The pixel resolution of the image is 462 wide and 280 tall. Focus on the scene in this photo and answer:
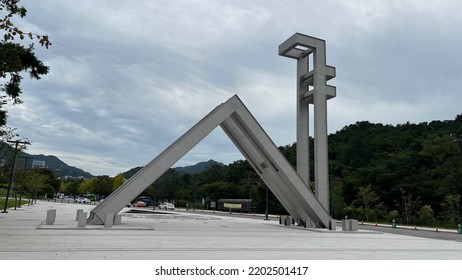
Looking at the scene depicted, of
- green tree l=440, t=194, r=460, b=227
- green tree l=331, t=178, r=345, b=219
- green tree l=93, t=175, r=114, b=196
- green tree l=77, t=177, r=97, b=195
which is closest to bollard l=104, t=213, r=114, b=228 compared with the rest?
green tree l=440, t=194, r=460, b=227

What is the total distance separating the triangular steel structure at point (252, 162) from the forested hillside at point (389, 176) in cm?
2043

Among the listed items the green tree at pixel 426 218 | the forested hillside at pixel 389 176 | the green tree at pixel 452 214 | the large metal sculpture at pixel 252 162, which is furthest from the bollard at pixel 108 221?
the green tree at pixel 426 218

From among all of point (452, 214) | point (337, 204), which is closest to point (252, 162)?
point (452, 214)

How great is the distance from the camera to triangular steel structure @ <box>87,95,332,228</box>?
19.9 metres

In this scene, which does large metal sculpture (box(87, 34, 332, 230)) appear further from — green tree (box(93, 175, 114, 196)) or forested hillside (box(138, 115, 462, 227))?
green tree (box(93, 175, 114, 196))

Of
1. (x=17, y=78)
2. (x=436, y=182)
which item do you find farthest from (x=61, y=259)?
(x=436, y=182)

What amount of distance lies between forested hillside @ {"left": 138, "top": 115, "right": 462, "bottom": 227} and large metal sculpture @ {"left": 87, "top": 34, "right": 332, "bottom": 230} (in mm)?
20396

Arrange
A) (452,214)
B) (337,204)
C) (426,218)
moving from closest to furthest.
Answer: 1. (452,214)
2. (426,218)
3. (337,204)

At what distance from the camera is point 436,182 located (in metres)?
53.4

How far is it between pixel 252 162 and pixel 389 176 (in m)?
39.8

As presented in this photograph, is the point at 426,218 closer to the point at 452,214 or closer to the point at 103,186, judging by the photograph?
the point at 452,214

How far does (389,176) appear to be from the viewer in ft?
193

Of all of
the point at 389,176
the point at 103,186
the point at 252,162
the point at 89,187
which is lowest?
the point at 252,162
